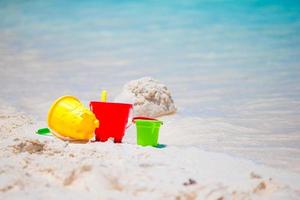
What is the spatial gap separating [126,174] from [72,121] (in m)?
1.09

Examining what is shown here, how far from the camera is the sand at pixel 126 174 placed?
7.27 feet

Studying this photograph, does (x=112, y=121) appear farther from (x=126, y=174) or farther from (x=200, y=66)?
(x=200, y=66)

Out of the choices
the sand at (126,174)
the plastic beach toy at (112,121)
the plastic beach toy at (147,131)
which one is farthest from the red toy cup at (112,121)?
the sand at (126,174)

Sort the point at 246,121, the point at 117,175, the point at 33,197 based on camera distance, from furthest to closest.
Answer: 1. the point at 246,121
2. the point at 117,175
3. the point at 33,197

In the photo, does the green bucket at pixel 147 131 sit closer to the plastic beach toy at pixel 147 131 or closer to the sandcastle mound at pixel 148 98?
the plastic beach toy at pixel 147 131

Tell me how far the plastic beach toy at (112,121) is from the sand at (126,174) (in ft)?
1.28

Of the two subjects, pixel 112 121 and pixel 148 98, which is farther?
pixel 148 98

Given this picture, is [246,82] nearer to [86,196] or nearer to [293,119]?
[293,119]

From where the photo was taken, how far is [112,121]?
3.49 metres

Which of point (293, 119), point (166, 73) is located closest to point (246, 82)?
point (166, 73)

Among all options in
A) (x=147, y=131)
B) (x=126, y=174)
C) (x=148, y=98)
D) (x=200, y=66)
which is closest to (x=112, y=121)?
(x=147, y=131)

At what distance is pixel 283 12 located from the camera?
1348 cm

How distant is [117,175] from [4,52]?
811 cm

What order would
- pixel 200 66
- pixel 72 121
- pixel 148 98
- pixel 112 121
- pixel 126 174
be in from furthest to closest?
1. pixel 200 66
2. pixel 148 98
3. pixel 112 121
4. pixel 72 121
5. pixel 126 174
